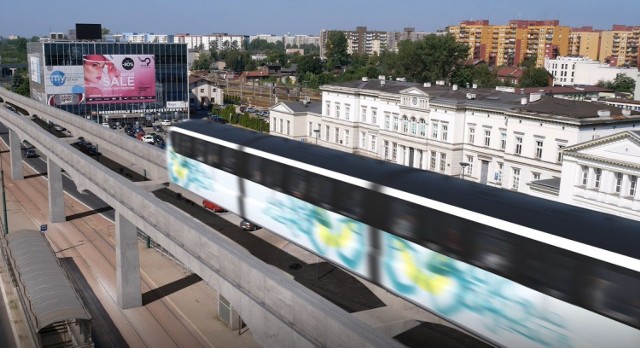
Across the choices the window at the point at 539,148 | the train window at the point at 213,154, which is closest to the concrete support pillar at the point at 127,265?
the train window at the point at 213,154

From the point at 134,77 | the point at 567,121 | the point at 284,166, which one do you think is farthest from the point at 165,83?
the point at 284,166

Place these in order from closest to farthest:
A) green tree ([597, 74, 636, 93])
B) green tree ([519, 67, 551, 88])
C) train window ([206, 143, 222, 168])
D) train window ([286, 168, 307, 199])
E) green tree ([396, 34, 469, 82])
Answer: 1. train window ([286, 168, 307, 199])
2. train window ([206, 143, 222, 168])
3. green tree ([396, 34, 469, 82])
4. green tree ([597, 74, 636, 93])
5. green tree ([519, 67, 551, 88])

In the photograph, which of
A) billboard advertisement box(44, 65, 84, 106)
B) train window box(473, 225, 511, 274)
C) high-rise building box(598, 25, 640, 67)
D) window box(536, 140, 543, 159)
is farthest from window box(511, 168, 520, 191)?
high-rise building box(598, 25, 640, 67)

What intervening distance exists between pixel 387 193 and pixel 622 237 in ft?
21.0

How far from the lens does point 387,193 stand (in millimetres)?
17500

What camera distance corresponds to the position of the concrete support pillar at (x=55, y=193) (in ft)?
125

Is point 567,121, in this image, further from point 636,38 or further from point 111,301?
point 636,38

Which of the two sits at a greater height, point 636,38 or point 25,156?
point 636,38

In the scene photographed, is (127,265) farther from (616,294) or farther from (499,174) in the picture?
(499,174)

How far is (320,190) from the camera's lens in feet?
65.5

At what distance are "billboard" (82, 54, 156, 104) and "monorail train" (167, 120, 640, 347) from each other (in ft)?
192

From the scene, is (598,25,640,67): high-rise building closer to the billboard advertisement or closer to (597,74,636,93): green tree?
(597,74,636,93): green tree

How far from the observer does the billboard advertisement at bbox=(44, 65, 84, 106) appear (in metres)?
73.8

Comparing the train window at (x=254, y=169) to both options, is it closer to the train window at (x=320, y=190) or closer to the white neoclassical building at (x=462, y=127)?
the train window at (x=320, y=190)
